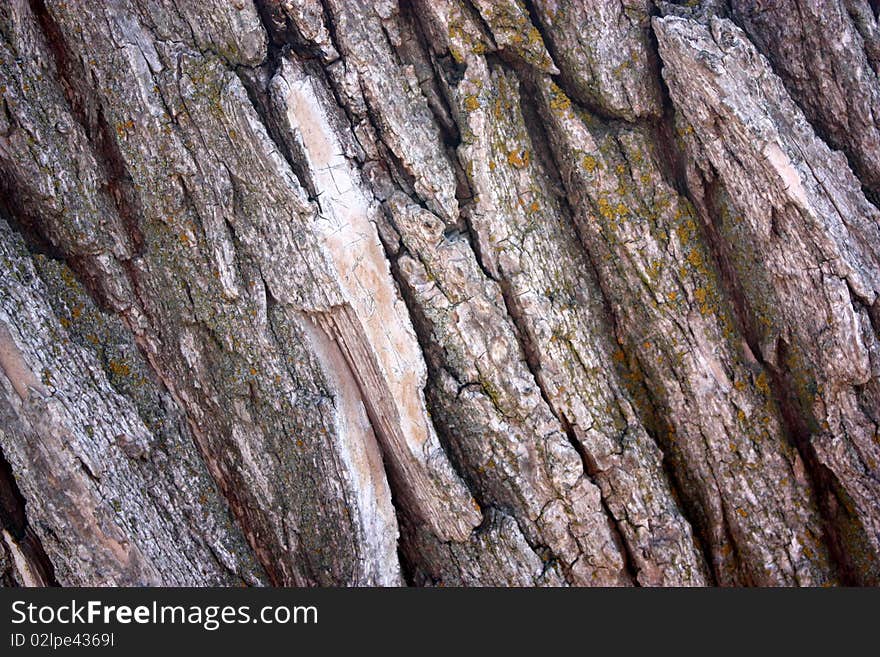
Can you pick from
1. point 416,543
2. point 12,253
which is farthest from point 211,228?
point 416,543

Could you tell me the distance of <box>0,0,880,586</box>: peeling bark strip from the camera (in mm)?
7375

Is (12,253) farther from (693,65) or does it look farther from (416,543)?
(693,65)

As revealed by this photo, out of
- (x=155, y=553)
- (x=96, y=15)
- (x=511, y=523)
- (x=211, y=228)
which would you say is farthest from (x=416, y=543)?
(x=96, y=15)

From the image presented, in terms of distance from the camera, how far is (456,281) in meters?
7.42

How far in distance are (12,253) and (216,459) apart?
302 cm

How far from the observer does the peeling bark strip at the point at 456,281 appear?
7375 millimetres

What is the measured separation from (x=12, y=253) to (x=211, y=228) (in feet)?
6.47

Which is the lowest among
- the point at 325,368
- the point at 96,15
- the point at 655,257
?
the point at 325,368

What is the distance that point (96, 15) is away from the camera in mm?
7355

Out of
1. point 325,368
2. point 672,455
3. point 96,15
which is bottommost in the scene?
point 672,455

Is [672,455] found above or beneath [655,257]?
beneath

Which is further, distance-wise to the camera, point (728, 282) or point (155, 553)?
point (728, 282)

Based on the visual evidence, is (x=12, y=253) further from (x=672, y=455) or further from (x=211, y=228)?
(x=672, y=455)

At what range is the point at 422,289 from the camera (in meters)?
7.40
